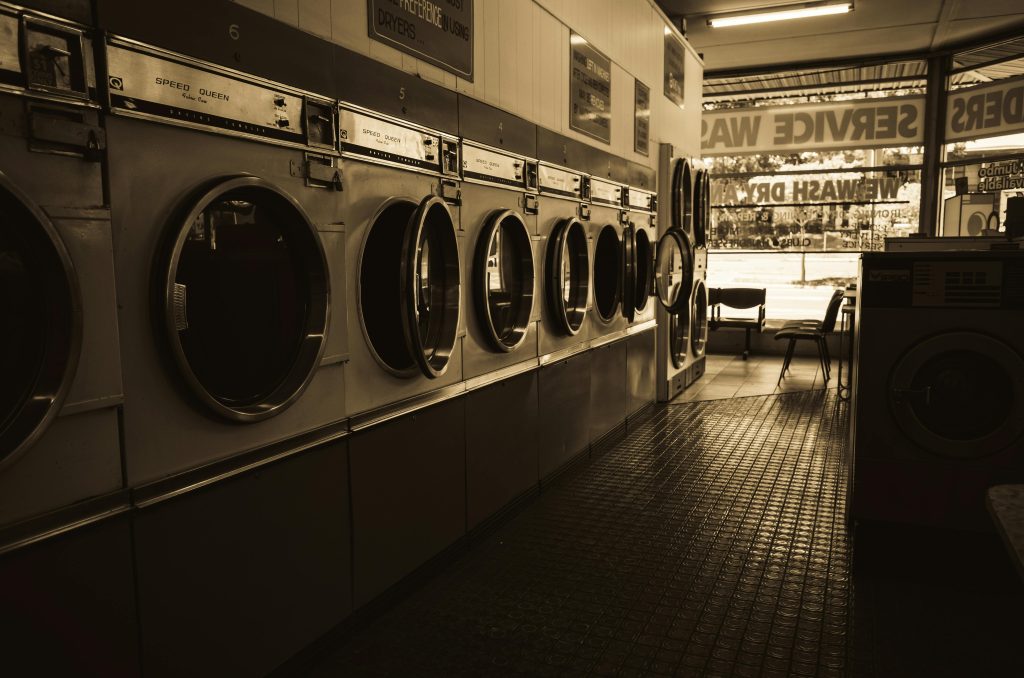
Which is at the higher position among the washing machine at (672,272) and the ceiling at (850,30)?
the ceiling at (850,30)

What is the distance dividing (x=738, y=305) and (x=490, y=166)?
6231mm

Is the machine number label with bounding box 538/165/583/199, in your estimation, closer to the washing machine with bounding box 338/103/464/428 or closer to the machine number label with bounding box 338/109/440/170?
the washing machine with bounding box 338/103/464/428

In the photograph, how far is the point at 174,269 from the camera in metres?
1.76

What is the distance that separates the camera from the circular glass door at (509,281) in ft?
11.1

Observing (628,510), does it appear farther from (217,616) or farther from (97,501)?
(97,501)

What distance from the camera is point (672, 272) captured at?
6.23m

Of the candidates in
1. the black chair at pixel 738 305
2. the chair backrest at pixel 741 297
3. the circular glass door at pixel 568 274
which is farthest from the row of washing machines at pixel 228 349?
the chair backrest at pixel 741 297

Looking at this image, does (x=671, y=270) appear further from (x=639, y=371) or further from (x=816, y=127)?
(x=816, y=127)

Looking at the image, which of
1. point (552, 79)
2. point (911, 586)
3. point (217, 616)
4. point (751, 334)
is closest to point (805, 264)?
point (751, 334)

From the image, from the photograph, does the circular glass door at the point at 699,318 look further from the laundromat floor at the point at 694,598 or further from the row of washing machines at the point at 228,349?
the row of washing machines at the point at 228,349

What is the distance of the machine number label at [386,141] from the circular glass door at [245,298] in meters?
0.38

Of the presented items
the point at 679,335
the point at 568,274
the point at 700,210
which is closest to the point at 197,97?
the point at 568,274

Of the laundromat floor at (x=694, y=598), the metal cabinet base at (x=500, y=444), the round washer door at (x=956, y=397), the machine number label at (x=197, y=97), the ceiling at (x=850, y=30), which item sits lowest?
the laundromat floor at (x=694, y=598)

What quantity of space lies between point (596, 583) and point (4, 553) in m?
2.05
